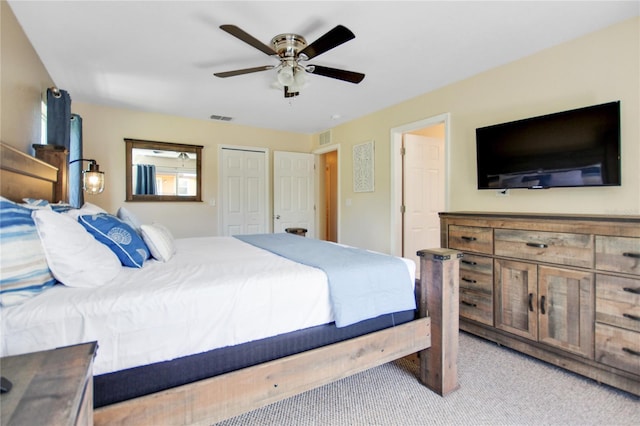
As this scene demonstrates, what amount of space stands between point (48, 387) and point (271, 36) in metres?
2.42

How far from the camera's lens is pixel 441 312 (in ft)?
5.69

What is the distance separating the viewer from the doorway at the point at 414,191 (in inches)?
155

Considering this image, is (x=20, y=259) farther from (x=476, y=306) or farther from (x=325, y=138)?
(x=325, y=138)

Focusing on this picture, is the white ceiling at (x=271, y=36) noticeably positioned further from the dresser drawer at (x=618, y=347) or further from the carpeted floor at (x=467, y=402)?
the carpeted floor at (x=467, y=402)

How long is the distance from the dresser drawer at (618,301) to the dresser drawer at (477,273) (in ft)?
2.16

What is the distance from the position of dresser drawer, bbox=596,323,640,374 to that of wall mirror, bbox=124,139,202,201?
465cm

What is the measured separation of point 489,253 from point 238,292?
6.65ft

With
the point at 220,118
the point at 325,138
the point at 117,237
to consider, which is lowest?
the point at 117,237

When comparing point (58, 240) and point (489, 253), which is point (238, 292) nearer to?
point (58, 240)

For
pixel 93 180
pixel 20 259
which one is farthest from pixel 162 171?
pixel 20 259

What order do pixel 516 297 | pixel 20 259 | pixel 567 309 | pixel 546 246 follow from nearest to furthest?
pixel 20 259, pixel 567 309, pixel 546 246, pixel 516 297

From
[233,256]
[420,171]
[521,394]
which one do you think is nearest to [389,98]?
[420,171]

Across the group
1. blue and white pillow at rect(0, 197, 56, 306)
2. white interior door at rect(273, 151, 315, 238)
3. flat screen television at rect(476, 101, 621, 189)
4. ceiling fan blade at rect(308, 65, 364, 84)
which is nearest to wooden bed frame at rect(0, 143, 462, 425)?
blue and white pillow at rect(0, 197, 56, 306)

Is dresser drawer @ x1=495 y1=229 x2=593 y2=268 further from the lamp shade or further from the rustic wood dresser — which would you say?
the lamp shade
